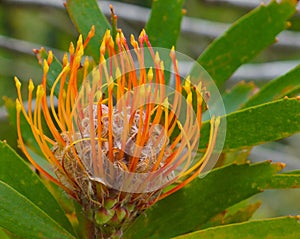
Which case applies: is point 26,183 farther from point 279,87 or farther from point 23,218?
point 279,87

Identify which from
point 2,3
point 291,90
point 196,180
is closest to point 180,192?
point 196,180

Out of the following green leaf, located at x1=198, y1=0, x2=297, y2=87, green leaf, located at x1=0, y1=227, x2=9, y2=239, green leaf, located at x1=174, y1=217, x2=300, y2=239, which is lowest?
green leaf, located at x1=0, y1=227, x2=9, y2=239

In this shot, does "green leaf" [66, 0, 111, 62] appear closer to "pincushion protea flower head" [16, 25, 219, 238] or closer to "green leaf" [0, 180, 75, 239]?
"pincushion protea flower head" [16, 25, 219, 238]

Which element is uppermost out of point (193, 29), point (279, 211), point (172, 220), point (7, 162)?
point (193, 29)

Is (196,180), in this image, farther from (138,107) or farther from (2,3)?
(2,3)

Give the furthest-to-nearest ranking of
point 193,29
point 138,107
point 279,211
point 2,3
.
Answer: point 279,211 → point 193,29 → point 2,3 → point 138,107

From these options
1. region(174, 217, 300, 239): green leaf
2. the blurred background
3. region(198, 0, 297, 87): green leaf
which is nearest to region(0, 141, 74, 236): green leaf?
region(174, 217, 300, 239): green leaf

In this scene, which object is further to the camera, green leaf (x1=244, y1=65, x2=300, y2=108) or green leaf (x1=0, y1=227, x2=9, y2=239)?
green leaf (x1=244, y1=65, x2=300, y2=108)

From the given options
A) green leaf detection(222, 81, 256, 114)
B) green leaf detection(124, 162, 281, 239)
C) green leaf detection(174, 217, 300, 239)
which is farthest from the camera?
green leaf detection(222, 81, 256, 114)
